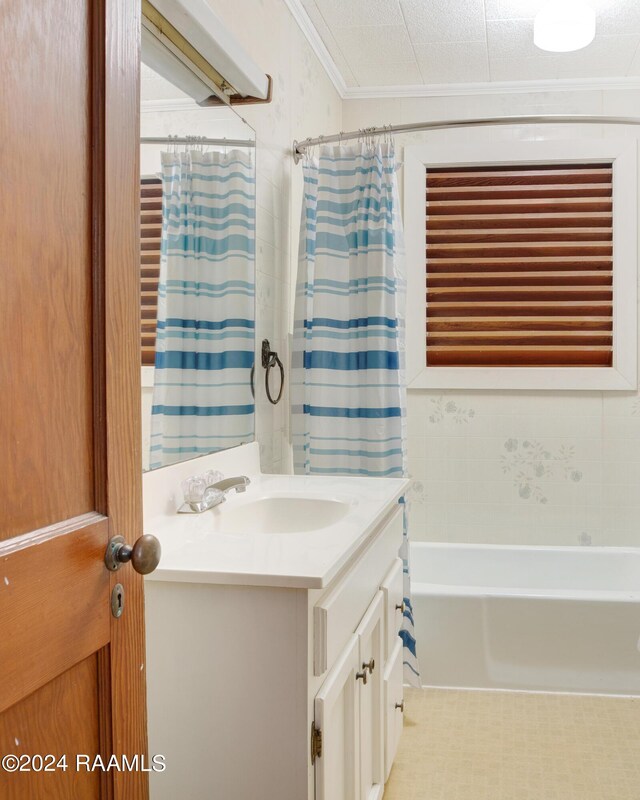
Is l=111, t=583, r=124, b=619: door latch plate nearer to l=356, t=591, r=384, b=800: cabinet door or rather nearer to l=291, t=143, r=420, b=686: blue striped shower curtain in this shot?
l=356, t=591, r=384, b=800: cabinet door

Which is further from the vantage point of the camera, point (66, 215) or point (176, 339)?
point (176, 339)

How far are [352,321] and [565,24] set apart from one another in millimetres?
1261

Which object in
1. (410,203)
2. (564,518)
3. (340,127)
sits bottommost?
(564,518)

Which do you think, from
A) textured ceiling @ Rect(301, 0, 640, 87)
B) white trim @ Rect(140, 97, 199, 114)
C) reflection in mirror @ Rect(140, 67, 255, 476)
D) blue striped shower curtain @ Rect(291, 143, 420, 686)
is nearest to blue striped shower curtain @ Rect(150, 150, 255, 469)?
reflection in mirror @ Rect(140, 67, 255, 476)

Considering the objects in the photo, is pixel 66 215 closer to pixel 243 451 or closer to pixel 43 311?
pixel 43 311

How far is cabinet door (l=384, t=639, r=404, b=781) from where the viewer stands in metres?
1.91

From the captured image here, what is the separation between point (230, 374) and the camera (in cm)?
215

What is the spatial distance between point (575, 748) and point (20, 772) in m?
2.05

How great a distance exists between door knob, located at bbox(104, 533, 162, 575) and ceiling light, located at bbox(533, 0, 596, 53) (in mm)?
2473

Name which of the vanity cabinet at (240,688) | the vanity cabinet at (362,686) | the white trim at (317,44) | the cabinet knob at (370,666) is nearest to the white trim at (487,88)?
the white trim at (317,44)

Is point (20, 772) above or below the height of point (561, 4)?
below

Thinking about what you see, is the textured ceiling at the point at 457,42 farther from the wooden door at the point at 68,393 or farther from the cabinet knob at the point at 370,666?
the cabinet knob at the point at 370,666

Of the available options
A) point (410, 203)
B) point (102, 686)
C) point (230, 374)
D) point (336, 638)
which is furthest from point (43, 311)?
point (410, 203)

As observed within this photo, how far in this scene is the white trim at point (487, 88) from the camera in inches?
135
